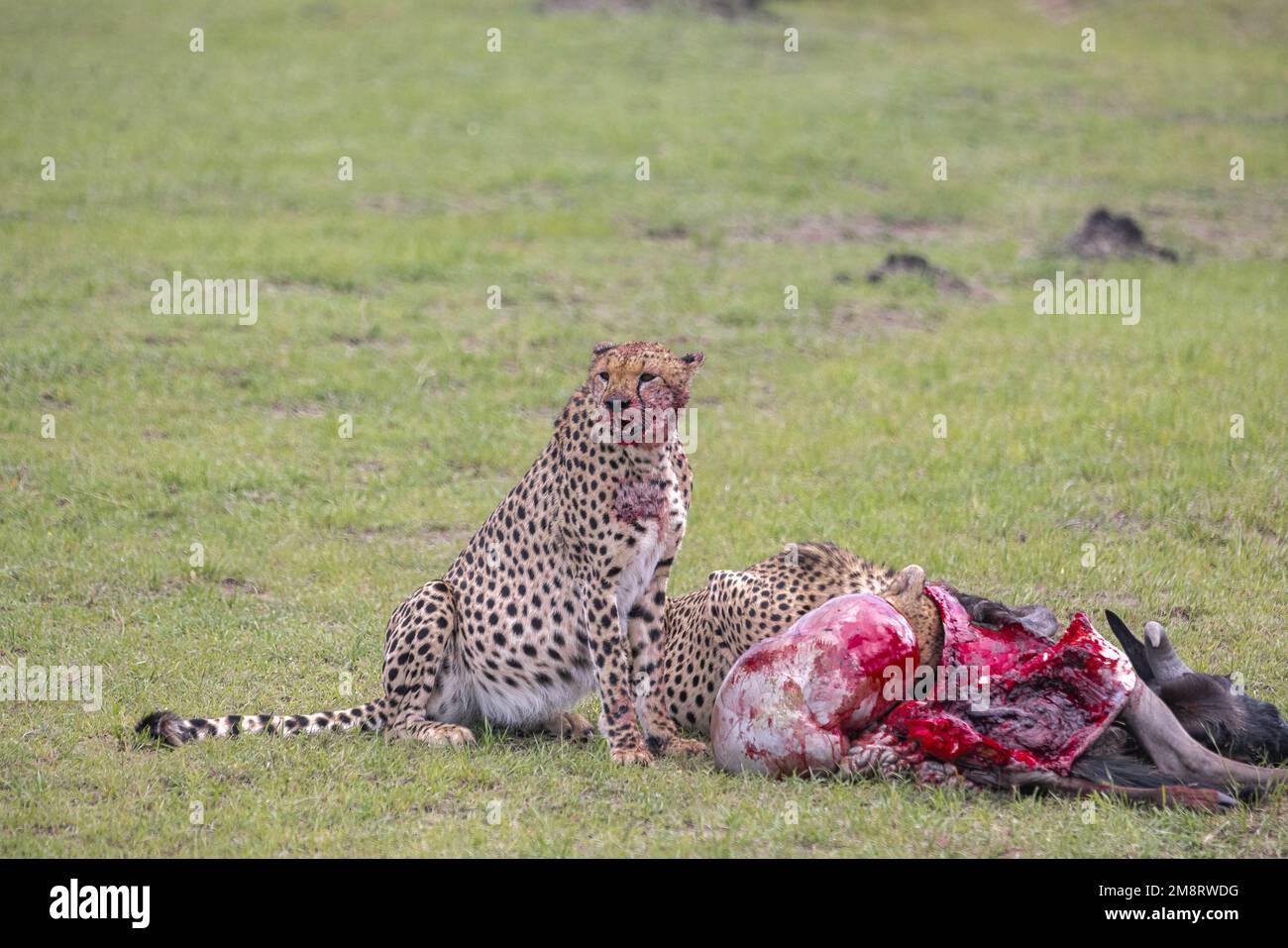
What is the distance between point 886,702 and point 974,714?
0.38 metres

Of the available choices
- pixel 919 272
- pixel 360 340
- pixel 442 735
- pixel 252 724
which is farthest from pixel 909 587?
pixel 919 272

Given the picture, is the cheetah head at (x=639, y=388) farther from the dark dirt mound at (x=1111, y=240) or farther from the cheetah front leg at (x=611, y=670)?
the dark dirt mound at (x=1111, y=240)

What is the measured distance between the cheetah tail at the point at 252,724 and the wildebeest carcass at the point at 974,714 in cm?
171

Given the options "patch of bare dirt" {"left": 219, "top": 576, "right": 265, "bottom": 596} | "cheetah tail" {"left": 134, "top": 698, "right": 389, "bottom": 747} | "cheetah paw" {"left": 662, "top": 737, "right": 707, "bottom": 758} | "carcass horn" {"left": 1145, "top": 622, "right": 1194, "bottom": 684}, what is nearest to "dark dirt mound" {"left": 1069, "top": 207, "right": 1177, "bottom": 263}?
"patch of bare dirt" {"left": 219, "top": 576, "right": 265, "bottom": 596}

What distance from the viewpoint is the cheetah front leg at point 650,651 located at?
24.4 ft

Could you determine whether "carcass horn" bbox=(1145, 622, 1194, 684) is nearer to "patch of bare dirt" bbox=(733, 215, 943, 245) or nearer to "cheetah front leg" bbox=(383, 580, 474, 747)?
"cheetah front leg" bbox=(383, 580, 474, 747)

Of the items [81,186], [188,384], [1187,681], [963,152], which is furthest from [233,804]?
[963,152]

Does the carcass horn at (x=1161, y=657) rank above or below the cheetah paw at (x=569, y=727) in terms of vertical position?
above

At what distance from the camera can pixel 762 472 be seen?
11.9 m

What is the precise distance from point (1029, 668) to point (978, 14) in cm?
2585

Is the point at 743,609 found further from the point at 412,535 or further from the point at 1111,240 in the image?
the point at 1111,240

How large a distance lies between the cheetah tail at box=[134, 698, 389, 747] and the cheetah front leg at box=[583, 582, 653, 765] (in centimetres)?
106

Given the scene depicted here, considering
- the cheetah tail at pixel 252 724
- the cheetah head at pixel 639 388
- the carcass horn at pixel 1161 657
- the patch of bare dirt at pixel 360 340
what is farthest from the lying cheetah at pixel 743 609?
the patch of bare dirt at pixel 360 340
